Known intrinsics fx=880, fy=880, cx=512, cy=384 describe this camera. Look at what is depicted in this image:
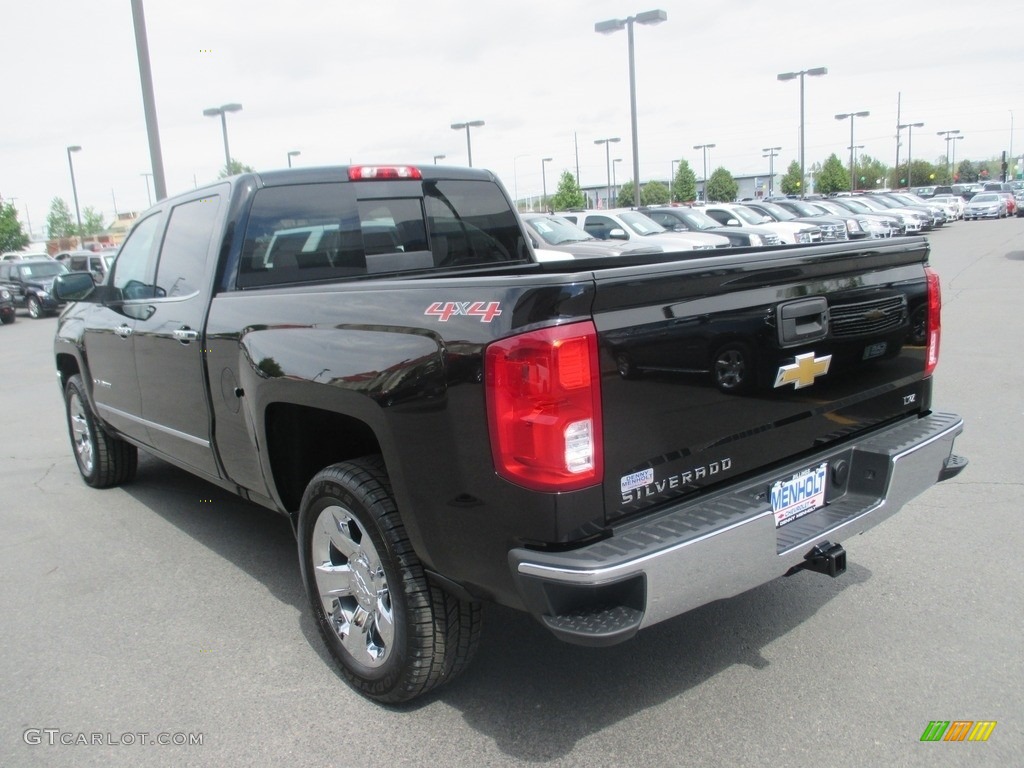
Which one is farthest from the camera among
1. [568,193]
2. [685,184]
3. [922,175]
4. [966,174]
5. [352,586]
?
[966,174]

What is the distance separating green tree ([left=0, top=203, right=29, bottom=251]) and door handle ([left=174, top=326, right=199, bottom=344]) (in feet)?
178

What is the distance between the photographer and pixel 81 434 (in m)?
6.31

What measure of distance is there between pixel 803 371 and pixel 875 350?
1.71ft

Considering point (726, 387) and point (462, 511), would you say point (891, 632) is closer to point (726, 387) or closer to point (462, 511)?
point (726, 387)

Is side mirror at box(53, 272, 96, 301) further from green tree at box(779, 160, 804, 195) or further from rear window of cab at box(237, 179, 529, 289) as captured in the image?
green tree at box(779, 160, 804, 195)

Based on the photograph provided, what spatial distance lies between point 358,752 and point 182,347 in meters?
2.21

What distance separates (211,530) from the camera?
526 cm

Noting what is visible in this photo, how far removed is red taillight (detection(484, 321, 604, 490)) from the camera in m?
2.44

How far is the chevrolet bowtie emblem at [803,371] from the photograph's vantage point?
119 inches

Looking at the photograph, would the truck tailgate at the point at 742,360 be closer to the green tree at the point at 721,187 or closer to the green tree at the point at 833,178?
the green tree at the point at 721,187

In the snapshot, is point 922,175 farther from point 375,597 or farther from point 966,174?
point 375,597

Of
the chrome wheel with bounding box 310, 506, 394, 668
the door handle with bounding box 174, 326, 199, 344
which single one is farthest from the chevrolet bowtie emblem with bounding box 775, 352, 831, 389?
the door handle with bounding box 174, 326, 199, 344

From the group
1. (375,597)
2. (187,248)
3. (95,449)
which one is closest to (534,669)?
(375,597)

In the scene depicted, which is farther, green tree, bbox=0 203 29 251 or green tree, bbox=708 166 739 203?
green tree, bbox=708 166 739 203
